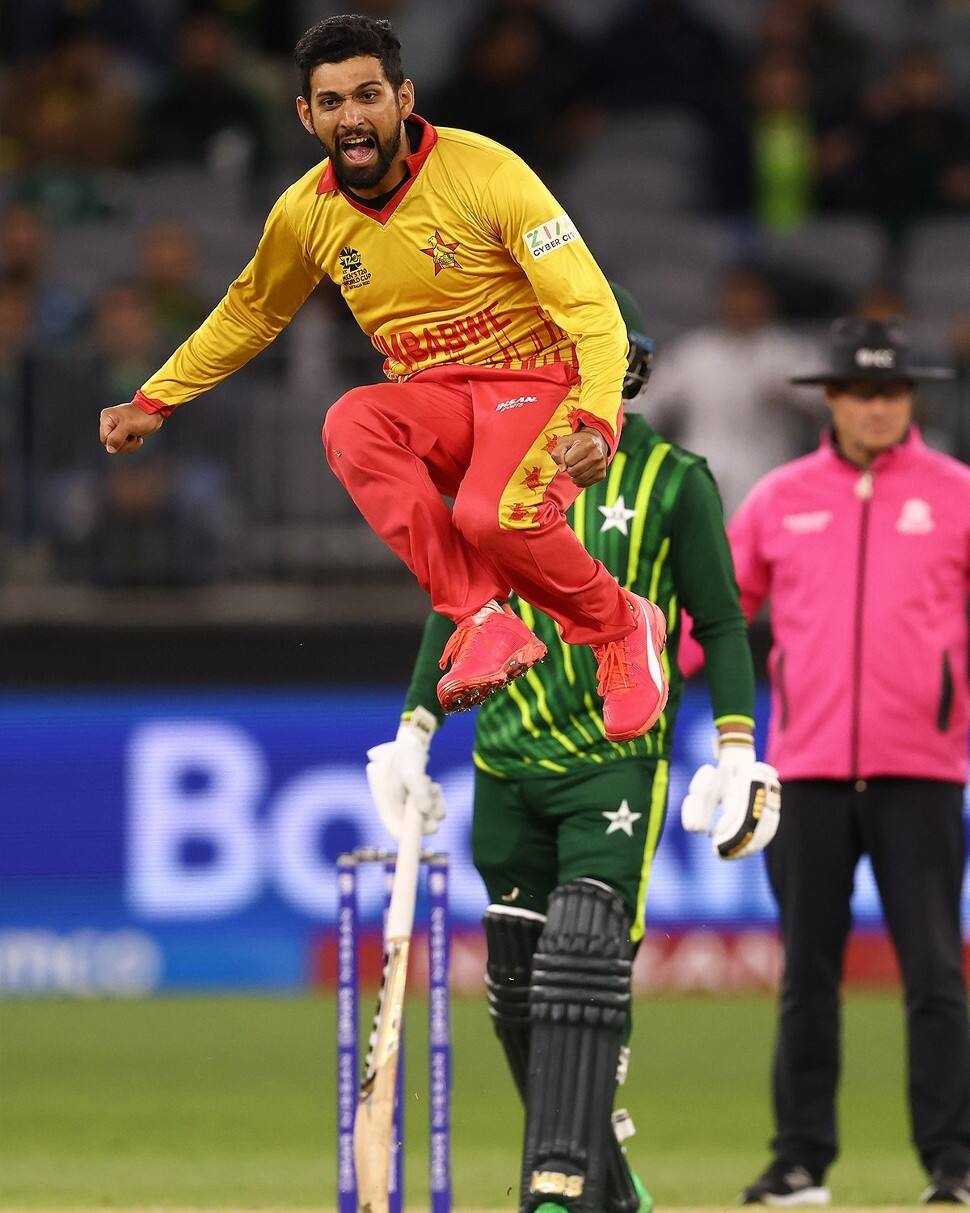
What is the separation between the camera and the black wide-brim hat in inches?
302

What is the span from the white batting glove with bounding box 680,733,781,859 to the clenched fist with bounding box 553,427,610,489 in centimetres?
101

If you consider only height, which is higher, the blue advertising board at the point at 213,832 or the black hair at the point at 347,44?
the black hair at the point at 347,44

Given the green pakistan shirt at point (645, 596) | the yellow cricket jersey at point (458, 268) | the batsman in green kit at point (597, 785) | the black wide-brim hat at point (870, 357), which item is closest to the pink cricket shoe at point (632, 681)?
the batsman in green kit at point (597, 785)

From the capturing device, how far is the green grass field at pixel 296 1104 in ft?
25.8

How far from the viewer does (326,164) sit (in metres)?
5.26

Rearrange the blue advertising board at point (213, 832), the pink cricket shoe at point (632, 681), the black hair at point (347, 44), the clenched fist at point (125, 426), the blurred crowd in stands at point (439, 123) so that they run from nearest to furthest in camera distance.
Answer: the black hair at point (347, 44) < the pink cricket shoe at point (632, 681) < the clenched fist at point (125, 426) < the blurred crowd in stands at point (439, 123) < the blue advertising board at point (213, 832)

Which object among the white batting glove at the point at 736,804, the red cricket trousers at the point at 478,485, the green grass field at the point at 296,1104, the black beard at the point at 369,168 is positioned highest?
the black beard at the point at 369,168

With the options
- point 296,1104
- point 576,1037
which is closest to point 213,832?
point 296,1104

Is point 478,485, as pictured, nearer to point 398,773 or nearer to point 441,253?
point 441,253

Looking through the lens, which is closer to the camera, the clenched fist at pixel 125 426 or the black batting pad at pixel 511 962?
the clenched fist at pixel 125 426

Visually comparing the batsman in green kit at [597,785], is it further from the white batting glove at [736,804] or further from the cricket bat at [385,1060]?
the cricket bat at [385,1060]

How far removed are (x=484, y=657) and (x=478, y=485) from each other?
0.34m

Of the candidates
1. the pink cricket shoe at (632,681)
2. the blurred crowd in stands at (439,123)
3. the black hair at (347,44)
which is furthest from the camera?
the blurred crowd in stands at (439,123)

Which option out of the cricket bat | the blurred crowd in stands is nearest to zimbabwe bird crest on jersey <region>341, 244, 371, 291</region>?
the cricket bat
